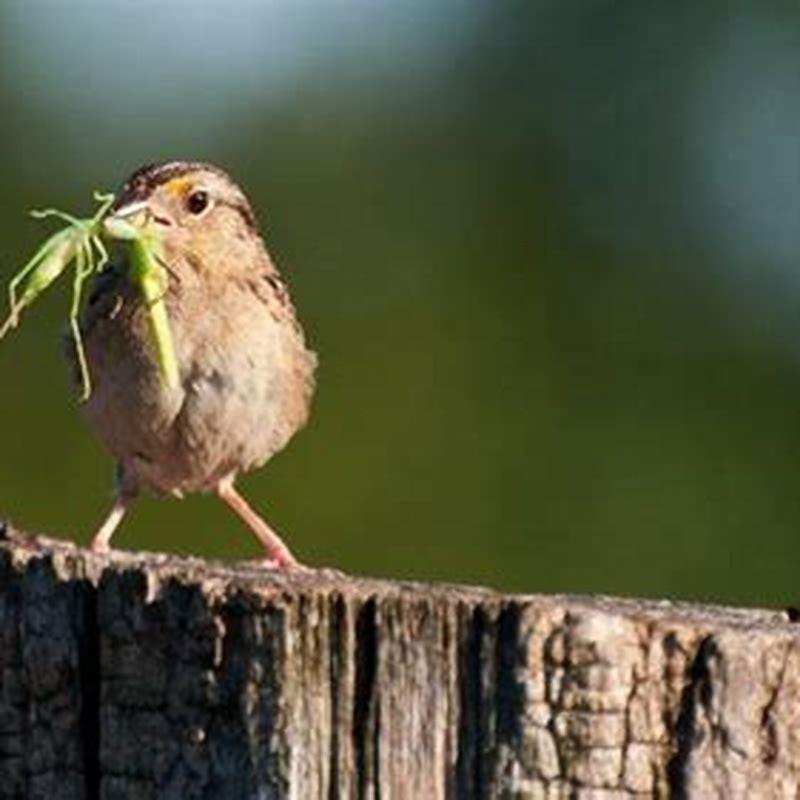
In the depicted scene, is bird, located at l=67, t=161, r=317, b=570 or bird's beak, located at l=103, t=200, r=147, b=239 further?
bird, located at l=67, t=161, r=317, b=570

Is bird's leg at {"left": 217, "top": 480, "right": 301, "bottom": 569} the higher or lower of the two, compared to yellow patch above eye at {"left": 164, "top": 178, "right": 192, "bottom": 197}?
lower

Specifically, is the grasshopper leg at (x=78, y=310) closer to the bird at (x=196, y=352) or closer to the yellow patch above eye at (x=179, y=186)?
the bird at (x=196, y=352)

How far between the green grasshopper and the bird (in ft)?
0.25

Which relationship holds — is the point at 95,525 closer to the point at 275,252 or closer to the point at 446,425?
the point at 446,425

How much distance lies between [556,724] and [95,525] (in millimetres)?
9395

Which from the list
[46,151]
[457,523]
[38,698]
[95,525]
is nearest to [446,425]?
[457,523]

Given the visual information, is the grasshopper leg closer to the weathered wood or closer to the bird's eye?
the bird's eye

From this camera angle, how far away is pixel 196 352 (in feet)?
39.8

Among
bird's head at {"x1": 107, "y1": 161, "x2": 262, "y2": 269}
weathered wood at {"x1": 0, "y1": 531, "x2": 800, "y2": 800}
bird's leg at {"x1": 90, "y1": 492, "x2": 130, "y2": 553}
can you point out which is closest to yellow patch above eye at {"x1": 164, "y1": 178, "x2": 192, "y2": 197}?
bird's head at {"x1": 107, "y1": 161, "x2": 262, "y2": 269}

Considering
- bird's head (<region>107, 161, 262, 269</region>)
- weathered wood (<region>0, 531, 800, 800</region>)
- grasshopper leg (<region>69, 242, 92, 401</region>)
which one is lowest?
weathered wood (<region>0, 531, 800, 800</region>)

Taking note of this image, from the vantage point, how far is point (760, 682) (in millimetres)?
7730

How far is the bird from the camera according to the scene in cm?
1196

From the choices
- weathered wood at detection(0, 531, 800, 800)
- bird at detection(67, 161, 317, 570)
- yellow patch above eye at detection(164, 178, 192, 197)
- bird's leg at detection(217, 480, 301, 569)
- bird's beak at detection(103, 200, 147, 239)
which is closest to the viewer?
weathered wood at detection(0, 531, 800, 800)

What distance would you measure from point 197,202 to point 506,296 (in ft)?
27.2
